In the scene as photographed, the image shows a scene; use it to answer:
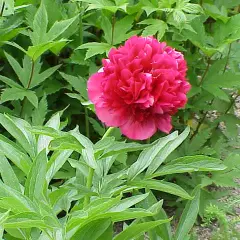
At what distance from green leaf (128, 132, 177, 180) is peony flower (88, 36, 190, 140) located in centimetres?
30

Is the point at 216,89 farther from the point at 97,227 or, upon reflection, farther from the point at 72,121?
the point at 97,227

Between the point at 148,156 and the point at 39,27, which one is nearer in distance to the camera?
the point at 148,156

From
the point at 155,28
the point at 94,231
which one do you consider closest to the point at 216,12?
the point at 155,28

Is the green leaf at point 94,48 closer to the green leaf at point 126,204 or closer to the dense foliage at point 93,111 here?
the dense foliage at point 93,111

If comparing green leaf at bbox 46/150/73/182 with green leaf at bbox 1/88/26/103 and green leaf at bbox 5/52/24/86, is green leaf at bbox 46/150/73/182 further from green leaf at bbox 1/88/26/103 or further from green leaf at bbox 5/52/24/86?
green leaf at bbox 5/52/24/86

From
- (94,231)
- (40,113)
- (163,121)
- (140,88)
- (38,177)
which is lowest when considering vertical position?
(40,113)

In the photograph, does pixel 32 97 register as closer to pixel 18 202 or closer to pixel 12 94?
pixel 12 94

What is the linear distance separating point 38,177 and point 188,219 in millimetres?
631

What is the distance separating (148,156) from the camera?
211 cm

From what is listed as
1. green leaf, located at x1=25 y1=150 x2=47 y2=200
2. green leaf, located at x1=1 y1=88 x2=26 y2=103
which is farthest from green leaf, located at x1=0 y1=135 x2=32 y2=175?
green leaf, located at x1=1 y1=88 x2=26 y2=103

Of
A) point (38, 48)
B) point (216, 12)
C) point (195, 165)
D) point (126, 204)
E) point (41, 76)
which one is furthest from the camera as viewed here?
point (216, 12)

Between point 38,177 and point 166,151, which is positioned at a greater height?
point 38,177

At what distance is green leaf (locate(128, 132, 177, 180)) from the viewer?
2.08m

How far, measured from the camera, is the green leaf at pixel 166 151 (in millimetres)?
2104
